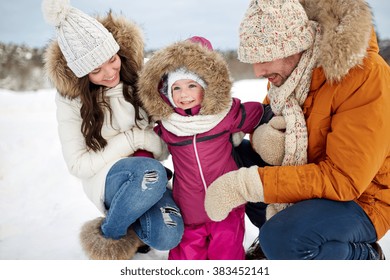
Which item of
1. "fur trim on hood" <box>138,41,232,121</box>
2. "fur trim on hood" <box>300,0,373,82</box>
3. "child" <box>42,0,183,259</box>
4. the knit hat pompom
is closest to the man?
"fur trim on hood" <box>300,0,373,82</box>

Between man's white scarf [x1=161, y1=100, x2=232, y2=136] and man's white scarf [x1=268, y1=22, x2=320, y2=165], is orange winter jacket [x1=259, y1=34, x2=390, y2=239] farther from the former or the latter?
man's white scarf [x1=161, y1=100, x2=232, y2=136]

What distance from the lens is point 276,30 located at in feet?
3.41

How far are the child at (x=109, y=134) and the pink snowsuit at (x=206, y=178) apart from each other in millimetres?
Answer: 58

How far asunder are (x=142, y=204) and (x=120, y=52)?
538 mm

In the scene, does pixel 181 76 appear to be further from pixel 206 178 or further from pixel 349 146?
pixel 349 146

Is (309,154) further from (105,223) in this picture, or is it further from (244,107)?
(105,223)

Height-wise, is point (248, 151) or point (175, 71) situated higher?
point (175, 71)

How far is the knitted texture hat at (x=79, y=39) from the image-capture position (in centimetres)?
122

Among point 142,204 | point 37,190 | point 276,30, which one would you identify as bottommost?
point 37,190

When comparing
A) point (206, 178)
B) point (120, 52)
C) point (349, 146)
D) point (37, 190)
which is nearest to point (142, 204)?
point (206, 178)

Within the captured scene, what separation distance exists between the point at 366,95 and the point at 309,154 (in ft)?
0.80
